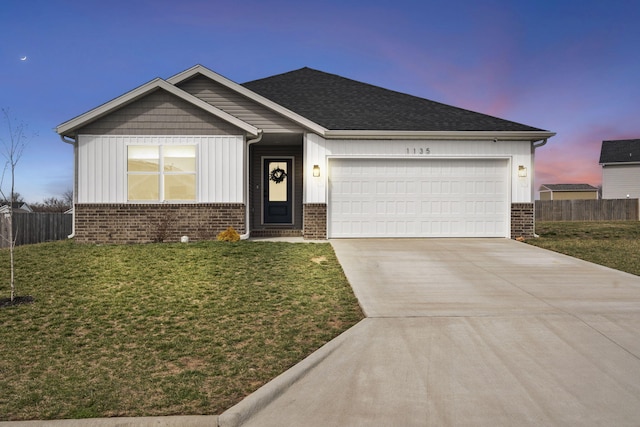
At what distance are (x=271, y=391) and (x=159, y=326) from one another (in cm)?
284

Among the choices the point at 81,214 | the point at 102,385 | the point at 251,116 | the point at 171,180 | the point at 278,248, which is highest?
the point at 251,116

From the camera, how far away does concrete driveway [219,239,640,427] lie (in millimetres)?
4188

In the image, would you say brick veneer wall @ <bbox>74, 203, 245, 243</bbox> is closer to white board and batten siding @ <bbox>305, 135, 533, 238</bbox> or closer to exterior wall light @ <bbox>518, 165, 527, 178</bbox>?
white board and batten siding @ <bbox>305, 135, 533, 238</bbox>

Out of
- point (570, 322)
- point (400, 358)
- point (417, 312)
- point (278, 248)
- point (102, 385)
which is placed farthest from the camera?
point (278, 248)

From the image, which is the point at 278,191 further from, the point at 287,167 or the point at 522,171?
the point at 522,171

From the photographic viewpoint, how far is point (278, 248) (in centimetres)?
1202

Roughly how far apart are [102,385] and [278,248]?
739cm

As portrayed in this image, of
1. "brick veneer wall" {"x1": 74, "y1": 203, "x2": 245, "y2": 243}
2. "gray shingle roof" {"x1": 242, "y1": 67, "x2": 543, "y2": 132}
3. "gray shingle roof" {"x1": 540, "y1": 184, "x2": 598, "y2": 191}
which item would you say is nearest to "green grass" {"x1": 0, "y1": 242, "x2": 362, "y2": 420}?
"brick veneer wall" {"x1": 74, "y1": 203, "x2": 245, "y2": 243}

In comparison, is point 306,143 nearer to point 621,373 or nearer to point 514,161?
point 514,161

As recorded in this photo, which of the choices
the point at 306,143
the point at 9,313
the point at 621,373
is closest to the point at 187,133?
the point at 306,143

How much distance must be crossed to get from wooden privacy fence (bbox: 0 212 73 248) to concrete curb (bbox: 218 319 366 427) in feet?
58.4

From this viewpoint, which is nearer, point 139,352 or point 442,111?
point 139,352

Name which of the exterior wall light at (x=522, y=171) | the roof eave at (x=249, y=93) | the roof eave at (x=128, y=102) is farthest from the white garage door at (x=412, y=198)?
the roof eave at (x=128, y=102)

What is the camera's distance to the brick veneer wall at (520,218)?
1459 centimetres
